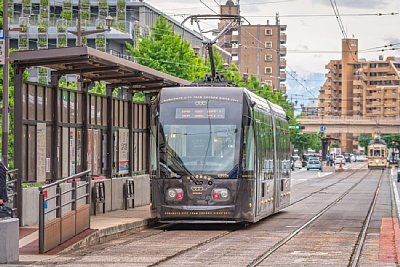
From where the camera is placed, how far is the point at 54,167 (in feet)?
80.8

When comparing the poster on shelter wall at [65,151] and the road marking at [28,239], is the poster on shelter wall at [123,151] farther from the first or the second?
the road marking at [28,239]

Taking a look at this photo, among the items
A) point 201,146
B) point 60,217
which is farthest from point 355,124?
point 60,217

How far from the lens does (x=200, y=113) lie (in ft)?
83.8

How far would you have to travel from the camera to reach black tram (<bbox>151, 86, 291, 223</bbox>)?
24.9m

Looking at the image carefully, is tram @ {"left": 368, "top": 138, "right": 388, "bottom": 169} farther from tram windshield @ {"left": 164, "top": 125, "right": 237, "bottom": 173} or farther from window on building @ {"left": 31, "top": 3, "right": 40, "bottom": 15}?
tram windshield @ {"left": 164, "top": 125, "right": 237, "bottom": 173}

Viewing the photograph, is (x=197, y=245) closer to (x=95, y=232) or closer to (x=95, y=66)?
(x=95, y=232)

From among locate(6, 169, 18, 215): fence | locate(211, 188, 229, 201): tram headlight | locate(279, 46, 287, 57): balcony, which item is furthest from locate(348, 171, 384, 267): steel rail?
locate(279, 46, 287, 57): balcony

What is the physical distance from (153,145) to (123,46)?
248 ft

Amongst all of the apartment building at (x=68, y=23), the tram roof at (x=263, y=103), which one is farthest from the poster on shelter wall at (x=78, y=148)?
the apartment building at (x=68, y=23)

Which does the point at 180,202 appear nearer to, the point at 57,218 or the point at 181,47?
the point at 57,218

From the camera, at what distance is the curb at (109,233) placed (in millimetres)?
20336

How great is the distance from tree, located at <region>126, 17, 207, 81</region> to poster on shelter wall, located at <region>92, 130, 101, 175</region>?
39093 millimetres

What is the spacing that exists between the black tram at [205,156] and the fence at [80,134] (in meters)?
2.04

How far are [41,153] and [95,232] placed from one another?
2.99 meters
